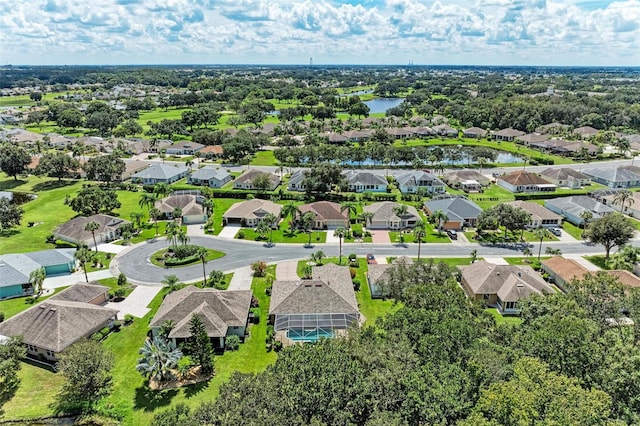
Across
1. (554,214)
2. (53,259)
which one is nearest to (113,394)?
(53,259)

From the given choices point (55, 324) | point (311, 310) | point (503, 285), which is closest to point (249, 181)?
point (311, 310)

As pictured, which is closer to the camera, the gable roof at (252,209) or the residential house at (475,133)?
the gable roof at (252,209)

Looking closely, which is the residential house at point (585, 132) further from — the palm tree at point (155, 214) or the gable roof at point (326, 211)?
the palm tree at point (155, 214)

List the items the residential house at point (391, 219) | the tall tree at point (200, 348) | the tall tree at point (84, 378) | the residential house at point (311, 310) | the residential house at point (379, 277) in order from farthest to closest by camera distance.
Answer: the residential house at point (391, 219)
the residential house at point (379, 277)
the residential house at point (311, 310)
the tall tree at point (200, 348)
the tall tree at point (84, 378)

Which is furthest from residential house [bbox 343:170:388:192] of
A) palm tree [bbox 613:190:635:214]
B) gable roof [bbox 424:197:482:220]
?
palm tree [bbox 613:190:635:214]

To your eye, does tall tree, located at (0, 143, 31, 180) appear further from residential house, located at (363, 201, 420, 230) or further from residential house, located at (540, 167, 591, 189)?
residential house, located at (540, 167, 591, 189)

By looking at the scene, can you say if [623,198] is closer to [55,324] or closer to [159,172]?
[55,324]

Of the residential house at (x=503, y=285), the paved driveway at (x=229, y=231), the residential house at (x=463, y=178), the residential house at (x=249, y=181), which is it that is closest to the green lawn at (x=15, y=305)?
the paved driveway at (x=229, y=231)
